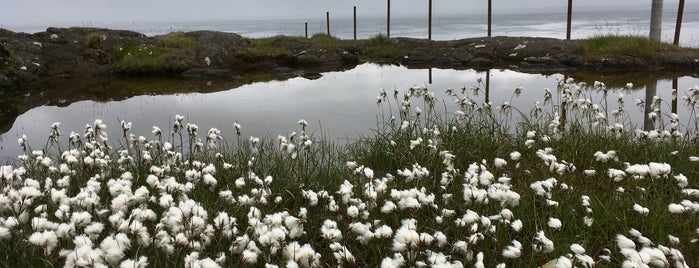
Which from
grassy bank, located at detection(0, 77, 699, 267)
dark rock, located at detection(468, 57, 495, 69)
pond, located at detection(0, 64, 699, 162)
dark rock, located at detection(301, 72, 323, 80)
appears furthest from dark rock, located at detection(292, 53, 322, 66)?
grassy bank, located at detection(0, 77, 699, 267)

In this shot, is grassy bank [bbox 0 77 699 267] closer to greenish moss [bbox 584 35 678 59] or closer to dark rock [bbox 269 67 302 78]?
dark rock [bbox 269 67 302 78]

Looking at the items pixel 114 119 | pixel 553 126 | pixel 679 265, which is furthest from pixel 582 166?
pixel 114 119

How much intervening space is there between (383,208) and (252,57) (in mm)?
20362

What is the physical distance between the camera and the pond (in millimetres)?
9648

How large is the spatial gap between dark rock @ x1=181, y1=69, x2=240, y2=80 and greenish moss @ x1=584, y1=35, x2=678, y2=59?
12.8m

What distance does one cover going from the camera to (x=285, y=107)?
483 inches

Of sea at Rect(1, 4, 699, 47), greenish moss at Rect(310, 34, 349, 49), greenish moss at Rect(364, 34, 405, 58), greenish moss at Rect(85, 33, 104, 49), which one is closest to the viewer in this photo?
greenish moss at Rect(85, 33, 104, 49)

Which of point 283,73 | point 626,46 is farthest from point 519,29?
point 283,73

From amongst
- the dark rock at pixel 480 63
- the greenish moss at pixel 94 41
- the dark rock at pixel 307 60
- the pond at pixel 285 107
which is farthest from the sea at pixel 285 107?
the greenish moss at pixel 94 41

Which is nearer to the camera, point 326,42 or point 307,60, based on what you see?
point 307,60

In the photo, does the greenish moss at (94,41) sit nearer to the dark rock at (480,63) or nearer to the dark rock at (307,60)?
the dark rock at (307,60)

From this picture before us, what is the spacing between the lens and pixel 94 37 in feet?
73.7

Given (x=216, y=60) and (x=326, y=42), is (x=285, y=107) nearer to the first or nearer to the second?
(x=216, y=60)

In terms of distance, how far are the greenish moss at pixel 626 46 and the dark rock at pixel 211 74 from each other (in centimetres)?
1280
